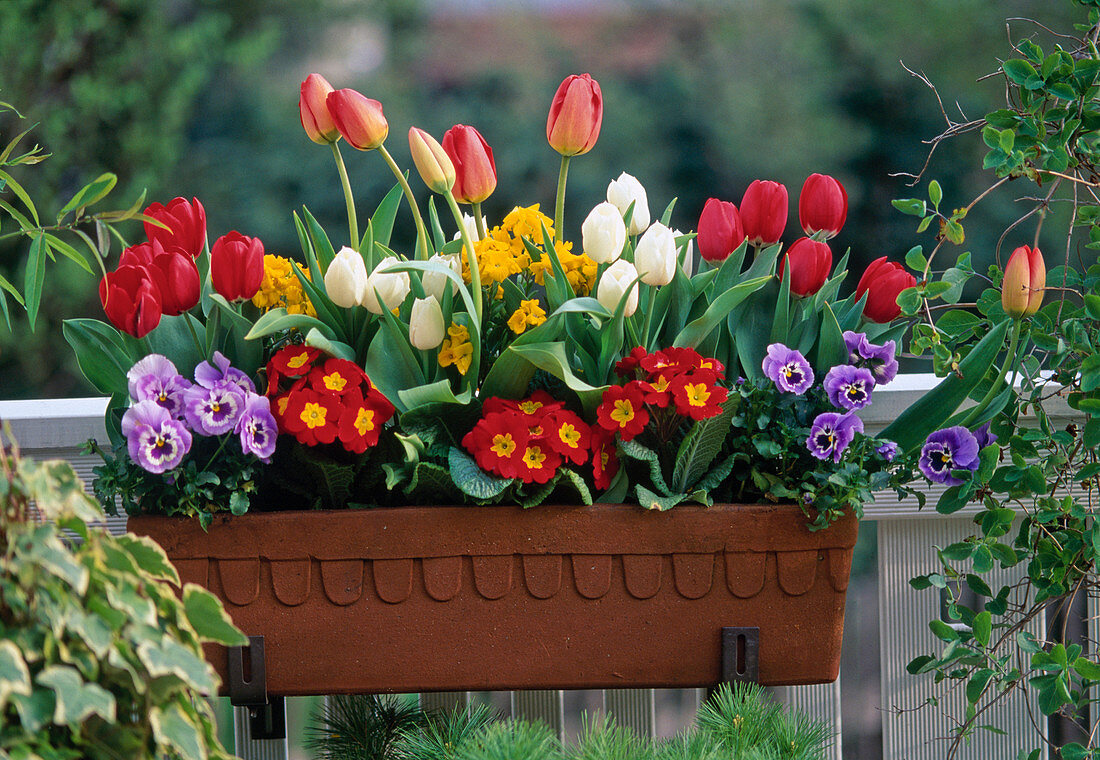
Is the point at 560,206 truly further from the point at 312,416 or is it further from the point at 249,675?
the point at 249,675

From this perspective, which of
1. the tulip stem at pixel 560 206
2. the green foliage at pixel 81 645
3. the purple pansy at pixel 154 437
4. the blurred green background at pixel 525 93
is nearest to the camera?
the green foliage at pixel 81 645

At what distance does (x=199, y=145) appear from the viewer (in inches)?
140

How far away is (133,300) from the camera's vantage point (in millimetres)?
839

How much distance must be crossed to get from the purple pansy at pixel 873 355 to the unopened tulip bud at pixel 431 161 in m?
0.38

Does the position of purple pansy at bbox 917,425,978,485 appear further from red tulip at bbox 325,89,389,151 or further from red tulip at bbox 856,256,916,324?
red tulip at bbox 325,89,389,151

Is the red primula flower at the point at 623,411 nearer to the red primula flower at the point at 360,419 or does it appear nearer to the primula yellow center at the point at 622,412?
the primula yellow center at the point at 622,412

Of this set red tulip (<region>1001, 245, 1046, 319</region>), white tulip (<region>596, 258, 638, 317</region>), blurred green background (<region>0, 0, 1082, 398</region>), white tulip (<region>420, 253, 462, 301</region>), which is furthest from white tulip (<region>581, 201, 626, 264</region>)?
blurred green background (<region>0, 0, 1082, 398</region>)

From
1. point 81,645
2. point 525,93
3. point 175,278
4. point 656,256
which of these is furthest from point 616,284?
point 525,93

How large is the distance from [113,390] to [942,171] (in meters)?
3.31

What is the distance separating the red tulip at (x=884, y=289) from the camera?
3.04 feet

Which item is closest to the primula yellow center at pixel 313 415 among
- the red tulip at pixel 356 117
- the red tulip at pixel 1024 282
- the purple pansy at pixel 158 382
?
the purple pansy at pixel 158 382

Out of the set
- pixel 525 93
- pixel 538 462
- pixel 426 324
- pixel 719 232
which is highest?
pixel 525 93

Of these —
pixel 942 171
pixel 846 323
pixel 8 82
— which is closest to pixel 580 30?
pixel 942 171

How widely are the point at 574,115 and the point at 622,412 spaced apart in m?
0.26
